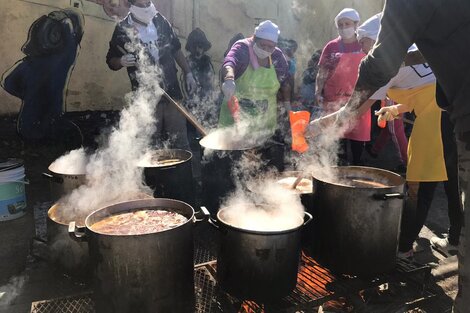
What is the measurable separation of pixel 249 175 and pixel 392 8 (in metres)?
2.39

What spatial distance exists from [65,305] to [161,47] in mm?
3972

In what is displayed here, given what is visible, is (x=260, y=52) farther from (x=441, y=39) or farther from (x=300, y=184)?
(x=441, y=39)

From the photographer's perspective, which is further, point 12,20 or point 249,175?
point 12,20

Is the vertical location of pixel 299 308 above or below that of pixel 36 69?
below

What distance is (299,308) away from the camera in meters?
2.92

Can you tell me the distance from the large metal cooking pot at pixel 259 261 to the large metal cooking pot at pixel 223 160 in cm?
136

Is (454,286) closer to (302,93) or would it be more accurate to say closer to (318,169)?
(318,169)

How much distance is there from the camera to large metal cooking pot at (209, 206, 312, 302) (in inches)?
109

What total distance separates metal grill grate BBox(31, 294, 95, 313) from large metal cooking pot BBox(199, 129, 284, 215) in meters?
1.78

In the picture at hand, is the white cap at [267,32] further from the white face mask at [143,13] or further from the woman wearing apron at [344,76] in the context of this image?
the white face mask at [143,13]

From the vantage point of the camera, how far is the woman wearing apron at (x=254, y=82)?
5.37 metres

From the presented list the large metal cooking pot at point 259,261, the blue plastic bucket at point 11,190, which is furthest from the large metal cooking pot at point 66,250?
the blue plastic bucket at point 11,190

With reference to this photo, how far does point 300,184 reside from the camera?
13.1 feet

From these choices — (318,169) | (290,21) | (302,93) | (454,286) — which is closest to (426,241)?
(454,286)
